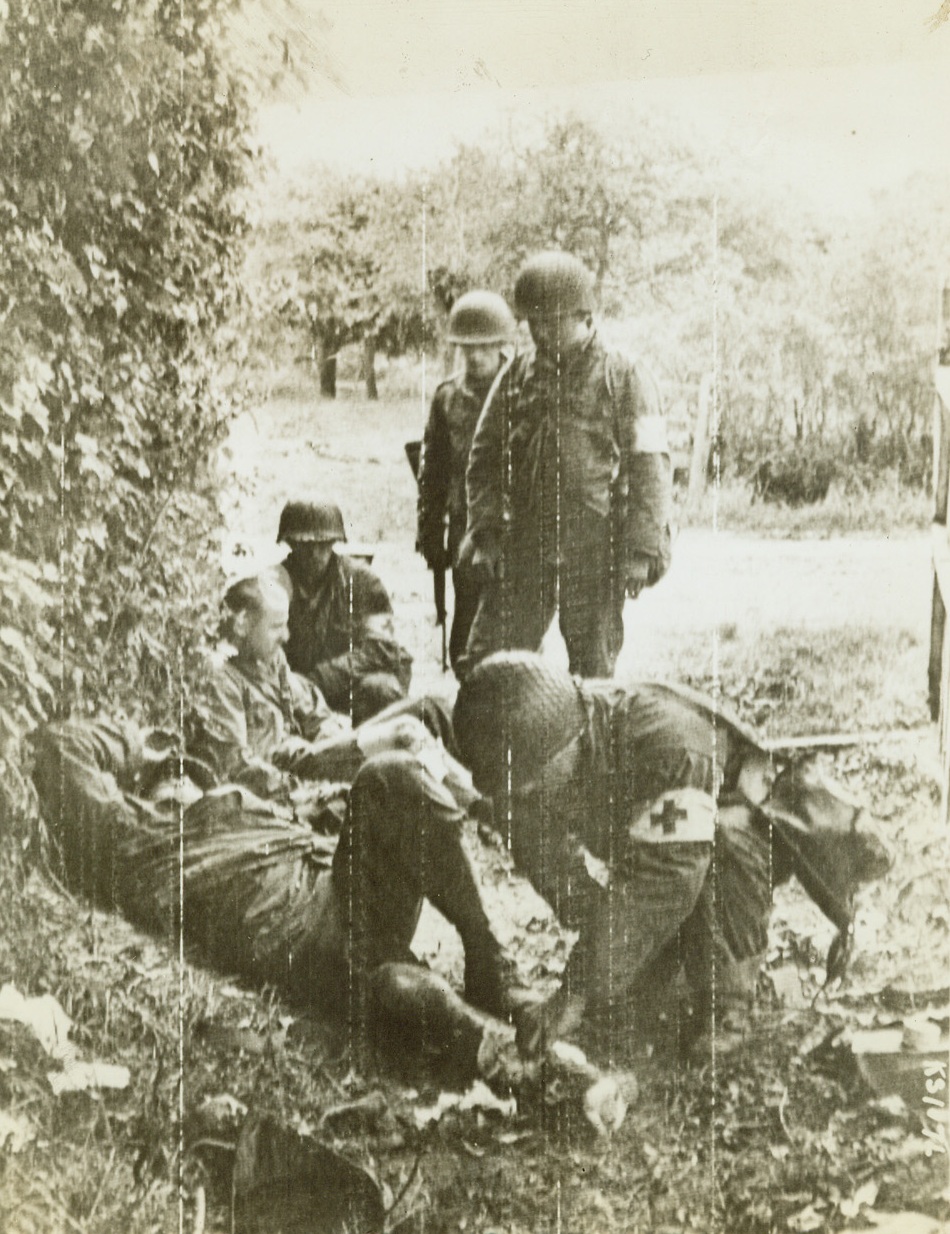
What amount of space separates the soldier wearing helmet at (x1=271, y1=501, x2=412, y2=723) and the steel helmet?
2.63 ft

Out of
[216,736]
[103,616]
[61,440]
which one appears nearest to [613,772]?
[216,736]

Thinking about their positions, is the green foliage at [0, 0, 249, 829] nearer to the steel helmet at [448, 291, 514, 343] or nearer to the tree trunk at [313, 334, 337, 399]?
the tree trunk at [313, 334, 337, 399]

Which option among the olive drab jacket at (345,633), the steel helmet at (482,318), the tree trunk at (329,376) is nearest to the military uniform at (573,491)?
the steel helmet at (482,318)

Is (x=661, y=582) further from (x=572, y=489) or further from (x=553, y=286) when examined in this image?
(x=553, y=286)

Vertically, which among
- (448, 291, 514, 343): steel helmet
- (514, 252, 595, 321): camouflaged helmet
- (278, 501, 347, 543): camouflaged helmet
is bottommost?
(278, 501, 347, 543): camouflaged helmet

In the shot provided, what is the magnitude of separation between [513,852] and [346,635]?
0.90 m

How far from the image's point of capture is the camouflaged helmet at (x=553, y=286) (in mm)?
5074

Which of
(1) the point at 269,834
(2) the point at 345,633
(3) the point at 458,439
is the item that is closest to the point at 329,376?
(3) the point at 458,439

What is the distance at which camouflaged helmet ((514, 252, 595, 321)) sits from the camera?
507 centimetres

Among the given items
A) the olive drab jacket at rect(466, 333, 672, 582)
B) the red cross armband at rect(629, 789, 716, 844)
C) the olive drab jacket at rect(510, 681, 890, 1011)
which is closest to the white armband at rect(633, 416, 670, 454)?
the olive drab jacket at rect(466, 333, 672, 582)

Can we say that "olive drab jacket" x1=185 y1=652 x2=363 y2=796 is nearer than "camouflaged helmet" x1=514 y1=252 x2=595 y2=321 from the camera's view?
No

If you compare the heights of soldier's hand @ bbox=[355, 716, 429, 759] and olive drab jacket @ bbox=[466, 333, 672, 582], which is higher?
olive drab jacket @ bbox=[466, 333, 672, 582]

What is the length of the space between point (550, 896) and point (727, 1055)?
2.56ft

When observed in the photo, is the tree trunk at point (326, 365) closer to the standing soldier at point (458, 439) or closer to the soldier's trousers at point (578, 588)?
the standing soldier at point (458, 439)
